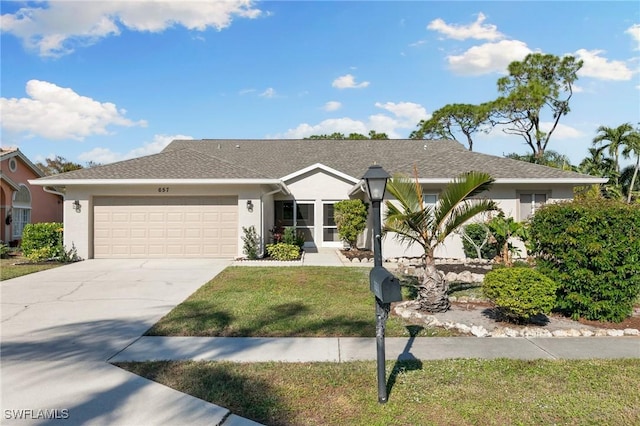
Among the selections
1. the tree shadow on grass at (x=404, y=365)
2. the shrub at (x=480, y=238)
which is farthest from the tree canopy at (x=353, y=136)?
the tree shadow on grass at (x=404, y=365)

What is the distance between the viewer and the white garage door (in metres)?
13.8

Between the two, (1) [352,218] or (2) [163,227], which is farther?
(1) [352,218]

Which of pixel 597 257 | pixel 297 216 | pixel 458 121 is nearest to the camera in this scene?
pixel 597 257

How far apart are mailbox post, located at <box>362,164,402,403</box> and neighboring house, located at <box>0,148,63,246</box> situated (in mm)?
18927

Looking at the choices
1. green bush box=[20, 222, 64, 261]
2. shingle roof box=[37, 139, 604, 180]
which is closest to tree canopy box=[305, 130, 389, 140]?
shingle roof box=[37, 139, 604, 180]

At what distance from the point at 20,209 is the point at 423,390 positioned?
979 inches

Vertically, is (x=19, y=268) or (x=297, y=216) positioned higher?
(x=297, y=216)

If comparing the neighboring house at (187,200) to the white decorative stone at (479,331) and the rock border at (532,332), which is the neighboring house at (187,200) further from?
the white decorative stone at (479,331)

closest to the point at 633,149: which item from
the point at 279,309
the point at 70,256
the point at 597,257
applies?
the point at 597,257

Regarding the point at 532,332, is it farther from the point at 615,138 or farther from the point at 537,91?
the point at 537,91

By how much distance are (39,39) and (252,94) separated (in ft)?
31.7

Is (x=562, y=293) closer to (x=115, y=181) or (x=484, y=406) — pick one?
(x=484, y=406)

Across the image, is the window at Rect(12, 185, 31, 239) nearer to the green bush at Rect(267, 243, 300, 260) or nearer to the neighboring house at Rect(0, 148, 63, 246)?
the neighboring house at Rect(0, 148, 63, 246)

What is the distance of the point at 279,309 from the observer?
682 cm
